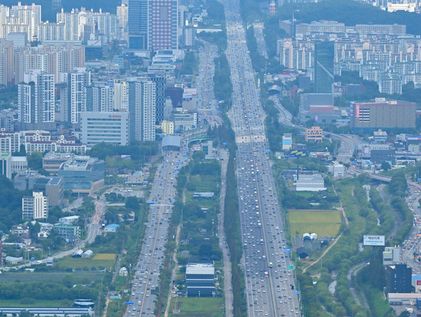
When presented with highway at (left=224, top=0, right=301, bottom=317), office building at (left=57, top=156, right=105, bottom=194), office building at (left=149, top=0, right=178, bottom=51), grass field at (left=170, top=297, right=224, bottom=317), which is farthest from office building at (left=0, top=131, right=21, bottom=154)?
office building at (left=149, top=0, right=178, bottom=51)

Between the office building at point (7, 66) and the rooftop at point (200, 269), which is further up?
the office building at point (7, 66)

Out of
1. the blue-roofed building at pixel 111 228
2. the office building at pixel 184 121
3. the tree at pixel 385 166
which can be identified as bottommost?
the blue-roofed building at pixel 111 228

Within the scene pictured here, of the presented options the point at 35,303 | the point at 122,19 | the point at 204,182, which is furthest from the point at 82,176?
the point at 122,19

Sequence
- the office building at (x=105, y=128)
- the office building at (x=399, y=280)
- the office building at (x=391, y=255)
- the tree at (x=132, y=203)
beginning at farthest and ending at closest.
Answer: the office building at (x=105, y=128) < the tree at (x=132, y=203) < the office building at (x=391, y=255) < the office building at (x=399, y=280)

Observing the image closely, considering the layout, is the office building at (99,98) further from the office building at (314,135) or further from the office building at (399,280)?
the office building at (399,280)

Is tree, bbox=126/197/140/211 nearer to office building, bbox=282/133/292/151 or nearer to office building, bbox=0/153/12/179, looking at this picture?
office building, bbox=0/153/12/179

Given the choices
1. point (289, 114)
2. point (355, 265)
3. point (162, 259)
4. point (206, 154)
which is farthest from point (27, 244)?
point (289, 114)

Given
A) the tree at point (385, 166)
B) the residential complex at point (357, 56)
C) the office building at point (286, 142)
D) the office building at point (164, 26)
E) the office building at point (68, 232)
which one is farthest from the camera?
the office building at point (164, 26)

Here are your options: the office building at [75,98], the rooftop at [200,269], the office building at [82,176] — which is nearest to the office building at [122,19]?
the office building at [75,98]
